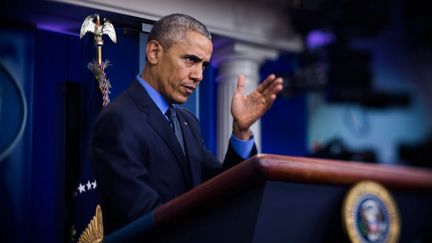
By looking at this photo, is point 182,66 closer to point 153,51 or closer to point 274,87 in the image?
point 153,51

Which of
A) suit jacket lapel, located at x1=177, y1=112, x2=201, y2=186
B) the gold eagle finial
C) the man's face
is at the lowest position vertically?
the gold eagle finial

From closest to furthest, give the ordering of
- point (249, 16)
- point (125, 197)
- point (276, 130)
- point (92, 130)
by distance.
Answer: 1. point (125, 197)
2. point (92, 130)
3. point (249, 16)
4. point (276, 130)

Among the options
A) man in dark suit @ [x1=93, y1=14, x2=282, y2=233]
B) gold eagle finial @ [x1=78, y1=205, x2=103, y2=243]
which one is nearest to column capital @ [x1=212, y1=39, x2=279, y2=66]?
man in dark suit @ [x1=93, y1=14, x2=282, y2=233]

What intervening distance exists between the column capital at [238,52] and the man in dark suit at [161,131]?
29 cm

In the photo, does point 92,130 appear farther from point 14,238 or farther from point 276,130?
point 276,130

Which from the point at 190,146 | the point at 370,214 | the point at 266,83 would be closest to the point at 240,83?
the point at 266,83

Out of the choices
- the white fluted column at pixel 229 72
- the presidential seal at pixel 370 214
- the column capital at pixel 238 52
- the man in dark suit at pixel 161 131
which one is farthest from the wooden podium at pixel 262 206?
the column capital at pixel 238 52

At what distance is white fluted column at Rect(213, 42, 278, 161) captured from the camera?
131cm

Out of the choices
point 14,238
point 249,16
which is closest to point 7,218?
point 14,238

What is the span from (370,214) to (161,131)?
39 centimetres

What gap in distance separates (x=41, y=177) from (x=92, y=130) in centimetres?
14

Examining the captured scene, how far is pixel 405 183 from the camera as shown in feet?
3.22

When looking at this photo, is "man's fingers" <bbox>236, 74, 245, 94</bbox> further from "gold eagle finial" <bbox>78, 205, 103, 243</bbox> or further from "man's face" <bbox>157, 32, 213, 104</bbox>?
"gold eagle finial" <bbox>78, 205, 103, 243</bbox>

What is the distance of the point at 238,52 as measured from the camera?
4.68ft
